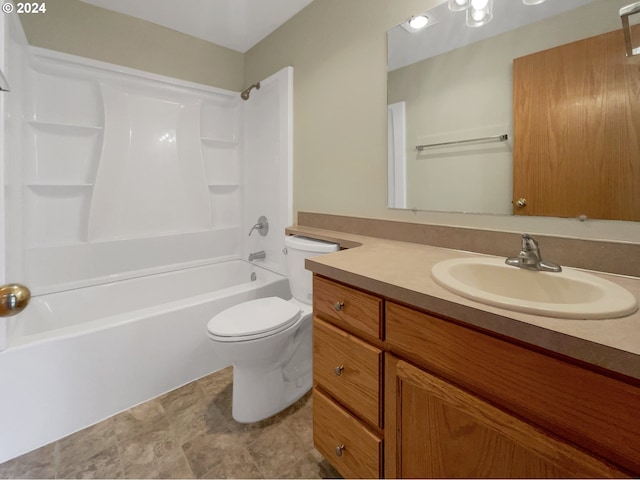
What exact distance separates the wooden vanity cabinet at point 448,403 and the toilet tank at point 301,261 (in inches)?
20.3

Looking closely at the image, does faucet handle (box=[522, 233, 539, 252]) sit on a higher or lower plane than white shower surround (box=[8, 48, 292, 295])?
lower

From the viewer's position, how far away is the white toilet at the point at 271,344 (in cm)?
135

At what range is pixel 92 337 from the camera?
1445 millimetres

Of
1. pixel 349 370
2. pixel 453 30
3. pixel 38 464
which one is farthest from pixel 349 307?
pixel 38 464

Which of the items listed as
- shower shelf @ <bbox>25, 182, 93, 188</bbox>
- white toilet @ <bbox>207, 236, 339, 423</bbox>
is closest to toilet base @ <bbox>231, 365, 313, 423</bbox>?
white toilet @ <bbox>207, 236, 339, 423</bbox>

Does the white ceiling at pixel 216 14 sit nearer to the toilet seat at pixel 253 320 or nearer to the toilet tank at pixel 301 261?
the toilet tank at pixel 301 261

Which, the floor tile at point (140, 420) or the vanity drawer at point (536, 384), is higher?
the vanity drawer at point (536, 384)

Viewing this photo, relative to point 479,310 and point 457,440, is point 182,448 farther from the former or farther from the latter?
point 479,310

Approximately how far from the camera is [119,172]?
2.12m

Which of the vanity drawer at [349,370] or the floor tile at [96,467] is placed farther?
the floor tile at [96,467]

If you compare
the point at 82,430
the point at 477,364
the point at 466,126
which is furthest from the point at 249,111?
the point at 477,364

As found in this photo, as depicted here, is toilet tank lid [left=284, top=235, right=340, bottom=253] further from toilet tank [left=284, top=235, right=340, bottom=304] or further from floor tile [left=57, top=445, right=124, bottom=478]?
floor tile [left=57, top=445, right=124, bottom=478]

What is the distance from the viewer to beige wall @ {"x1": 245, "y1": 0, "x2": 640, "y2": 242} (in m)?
1.48

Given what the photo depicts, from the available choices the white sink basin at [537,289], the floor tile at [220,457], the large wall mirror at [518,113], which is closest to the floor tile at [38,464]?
the floor tile at [220,457]
